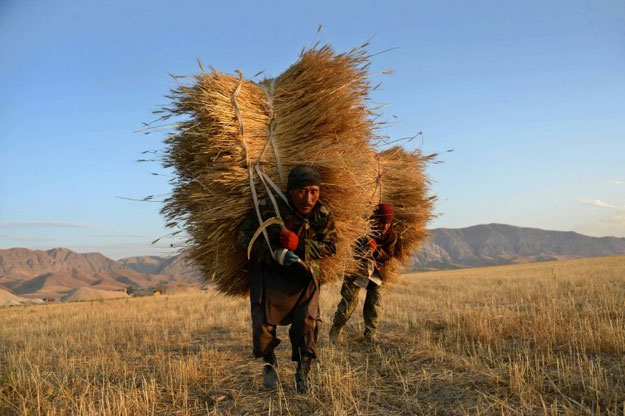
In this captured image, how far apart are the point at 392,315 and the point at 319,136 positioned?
4134 millimetres

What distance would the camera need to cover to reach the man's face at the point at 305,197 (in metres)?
3.20

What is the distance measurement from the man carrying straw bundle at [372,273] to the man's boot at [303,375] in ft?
4.67

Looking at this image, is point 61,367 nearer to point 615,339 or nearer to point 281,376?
point 281,376

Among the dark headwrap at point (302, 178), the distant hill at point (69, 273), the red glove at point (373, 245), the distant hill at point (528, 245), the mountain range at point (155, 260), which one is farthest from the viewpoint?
the distant hill at point (528, 245)

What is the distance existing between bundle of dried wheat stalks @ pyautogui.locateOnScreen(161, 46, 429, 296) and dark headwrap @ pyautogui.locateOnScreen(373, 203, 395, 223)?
64cm

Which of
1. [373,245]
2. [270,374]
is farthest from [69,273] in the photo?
[270,374]

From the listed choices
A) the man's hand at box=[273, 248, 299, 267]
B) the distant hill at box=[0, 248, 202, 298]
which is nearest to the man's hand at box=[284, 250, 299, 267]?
the man's hand at box=[273, 248, 299, 267]

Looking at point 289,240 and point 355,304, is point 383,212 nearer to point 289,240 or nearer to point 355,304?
point 355,304

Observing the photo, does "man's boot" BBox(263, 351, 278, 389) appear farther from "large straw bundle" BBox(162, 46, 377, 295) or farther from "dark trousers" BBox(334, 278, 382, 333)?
"dark trousers" BBox(334, 278, 382, 333)

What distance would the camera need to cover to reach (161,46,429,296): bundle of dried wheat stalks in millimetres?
3270

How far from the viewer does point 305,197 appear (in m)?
3.21

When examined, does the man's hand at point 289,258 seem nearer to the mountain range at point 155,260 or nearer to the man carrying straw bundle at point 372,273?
the man carrying straw bundle at point 372,273

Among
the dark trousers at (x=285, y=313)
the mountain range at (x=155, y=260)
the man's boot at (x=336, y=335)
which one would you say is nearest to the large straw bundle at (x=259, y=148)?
the dark trousers at (x=285, y=313)

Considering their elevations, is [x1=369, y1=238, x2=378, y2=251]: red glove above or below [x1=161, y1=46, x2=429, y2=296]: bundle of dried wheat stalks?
below
